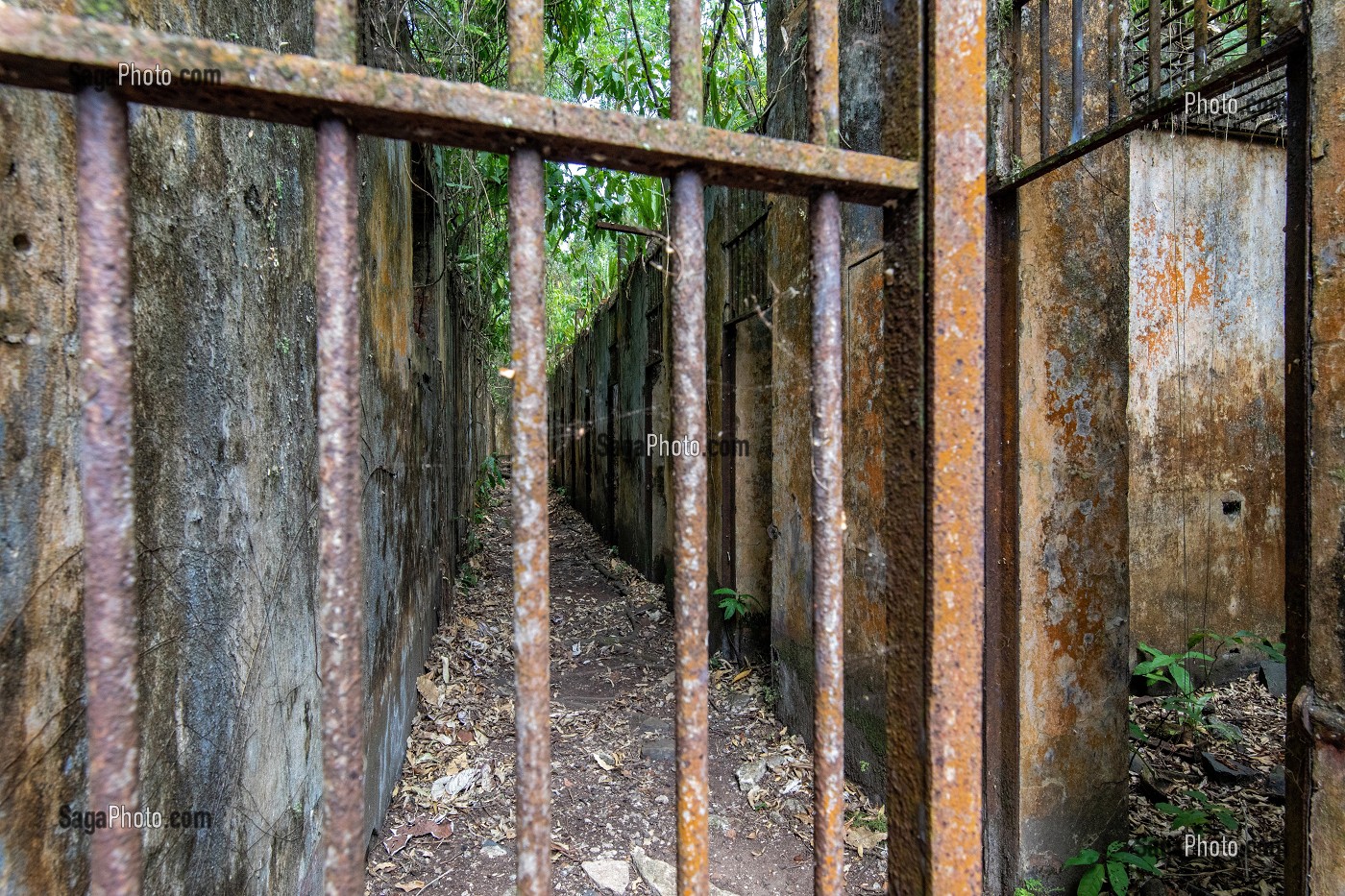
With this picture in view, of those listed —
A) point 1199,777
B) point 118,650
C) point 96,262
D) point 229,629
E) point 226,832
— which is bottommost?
point 1199,777

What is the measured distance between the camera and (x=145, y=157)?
46.6 inches

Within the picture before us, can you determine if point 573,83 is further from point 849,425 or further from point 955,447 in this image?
point 955,447

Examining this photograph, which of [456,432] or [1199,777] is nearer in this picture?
[1199,777]

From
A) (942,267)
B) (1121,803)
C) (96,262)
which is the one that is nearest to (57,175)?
(96,262)

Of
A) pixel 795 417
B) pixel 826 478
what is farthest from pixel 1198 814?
pixel 826 478

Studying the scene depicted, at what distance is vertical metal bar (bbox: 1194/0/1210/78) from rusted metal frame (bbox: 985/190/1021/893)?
689 millimetres

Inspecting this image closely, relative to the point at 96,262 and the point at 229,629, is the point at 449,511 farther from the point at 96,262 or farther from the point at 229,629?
the point at 96,262

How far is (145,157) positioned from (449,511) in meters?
5.24

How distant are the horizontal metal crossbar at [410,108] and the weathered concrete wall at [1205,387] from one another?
17.2 ft

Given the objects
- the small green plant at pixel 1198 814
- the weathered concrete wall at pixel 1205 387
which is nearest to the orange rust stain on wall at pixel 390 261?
the small green plant at pixel 1198 814

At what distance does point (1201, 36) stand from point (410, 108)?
8.91 ft

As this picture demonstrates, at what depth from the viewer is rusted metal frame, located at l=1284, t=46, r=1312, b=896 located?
66.2 inches

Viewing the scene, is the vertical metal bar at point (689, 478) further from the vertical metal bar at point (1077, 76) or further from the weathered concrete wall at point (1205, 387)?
the weathered concrete wall at point (1205, 387)

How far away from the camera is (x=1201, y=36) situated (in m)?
2.18
